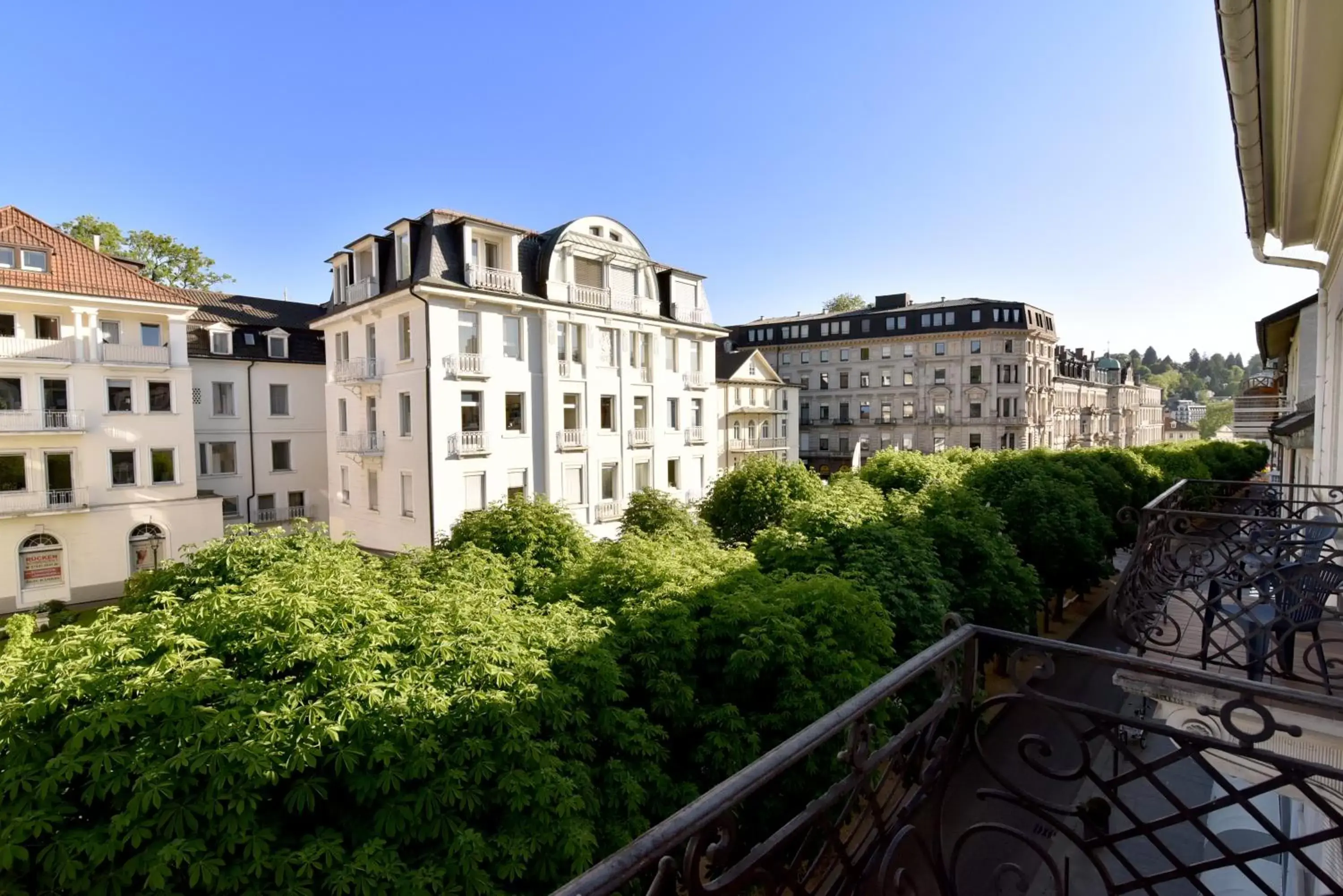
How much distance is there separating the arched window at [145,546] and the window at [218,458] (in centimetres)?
488

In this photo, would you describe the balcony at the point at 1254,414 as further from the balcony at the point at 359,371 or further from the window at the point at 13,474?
the window at the point at 13,474

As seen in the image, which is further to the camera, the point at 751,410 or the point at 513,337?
the point at 751,410

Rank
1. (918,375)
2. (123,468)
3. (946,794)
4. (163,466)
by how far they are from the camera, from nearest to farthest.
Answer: (946,794) < (123,468) < (163,466) < (918,375)

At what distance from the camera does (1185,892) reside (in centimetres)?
951

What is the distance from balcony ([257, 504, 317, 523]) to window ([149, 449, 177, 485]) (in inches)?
Answer: 234

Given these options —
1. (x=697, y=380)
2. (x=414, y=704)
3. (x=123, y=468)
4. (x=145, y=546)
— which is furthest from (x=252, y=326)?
(x=414, y=704)

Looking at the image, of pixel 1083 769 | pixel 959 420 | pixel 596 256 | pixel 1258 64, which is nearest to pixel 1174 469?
pixel 959 420

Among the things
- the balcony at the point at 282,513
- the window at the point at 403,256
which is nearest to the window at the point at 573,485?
the window at the point at 403,256

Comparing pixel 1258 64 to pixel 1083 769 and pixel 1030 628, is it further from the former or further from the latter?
pixel 1030 628

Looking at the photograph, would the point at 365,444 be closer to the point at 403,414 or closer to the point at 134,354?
the point at 403,414

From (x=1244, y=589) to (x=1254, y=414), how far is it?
15.3m

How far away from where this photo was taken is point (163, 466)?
27.0 metres

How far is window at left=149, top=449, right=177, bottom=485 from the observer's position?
2670 centimetres

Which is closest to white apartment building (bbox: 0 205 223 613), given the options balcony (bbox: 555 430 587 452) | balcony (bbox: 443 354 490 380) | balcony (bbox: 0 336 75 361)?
balcony (bbox: 0 336 75 361)
